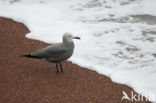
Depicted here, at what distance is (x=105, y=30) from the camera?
7871mm

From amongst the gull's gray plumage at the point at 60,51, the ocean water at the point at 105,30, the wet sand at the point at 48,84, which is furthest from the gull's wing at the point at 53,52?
the ocean water at the point at 105,30

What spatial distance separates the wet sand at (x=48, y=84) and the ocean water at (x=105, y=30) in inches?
13.5

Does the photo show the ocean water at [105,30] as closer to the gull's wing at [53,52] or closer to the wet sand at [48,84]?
the wet sand at [48,84]

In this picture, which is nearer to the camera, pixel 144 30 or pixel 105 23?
pixel 144 30

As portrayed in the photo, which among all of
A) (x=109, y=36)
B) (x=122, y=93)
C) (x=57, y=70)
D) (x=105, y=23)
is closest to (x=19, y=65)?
(x=57, y=70)

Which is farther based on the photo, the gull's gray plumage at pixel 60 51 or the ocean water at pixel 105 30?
the ocean water at pixel 105 30

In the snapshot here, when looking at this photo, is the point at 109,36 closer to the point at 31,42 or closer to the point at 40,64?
the point at 31,42

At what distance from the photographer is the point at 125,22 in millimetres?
→ 8422

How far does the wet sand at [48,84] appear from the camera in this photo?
14.8 feet

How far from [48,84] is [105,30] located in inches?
132

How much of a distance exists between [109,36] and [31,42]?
1.84m

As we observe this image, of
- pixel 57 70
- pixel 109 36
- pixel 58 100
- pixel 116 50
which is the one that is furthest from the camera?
pixel 109 36

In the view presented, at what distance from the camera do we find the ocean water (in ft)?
18.7

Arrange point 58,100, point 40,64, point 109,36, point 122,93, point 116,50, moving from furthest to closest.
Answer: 1. point 109,36
2. point 116,50
3. point 40,64
4. point 122,93
5. point 58,100
